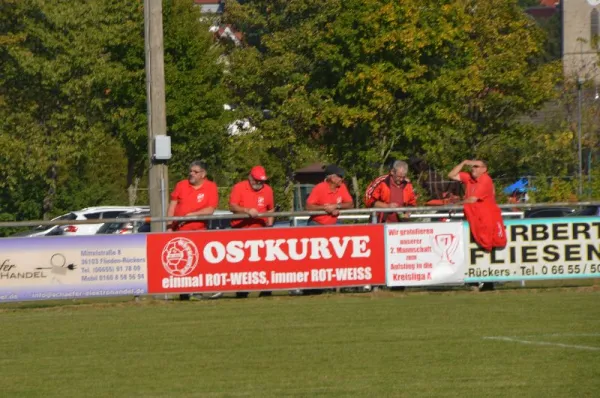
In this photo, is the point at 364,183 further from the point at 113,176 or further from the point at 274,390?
the point at 274,390

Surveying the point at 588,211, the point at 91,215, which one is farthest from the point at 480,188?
the point at 91,215

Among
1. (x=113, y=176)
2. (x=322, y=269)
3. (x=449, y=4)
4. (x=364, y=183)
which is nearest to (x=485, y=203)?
(x=322, y=269)

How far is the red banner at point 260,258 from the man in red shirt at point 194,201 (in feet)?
1.68

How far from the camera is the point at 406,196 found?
18750 millimetres

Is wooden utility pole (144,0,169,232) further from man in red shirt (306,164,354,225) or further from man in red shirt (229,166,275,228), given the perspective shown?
man in red shirt (306,164,354,225)

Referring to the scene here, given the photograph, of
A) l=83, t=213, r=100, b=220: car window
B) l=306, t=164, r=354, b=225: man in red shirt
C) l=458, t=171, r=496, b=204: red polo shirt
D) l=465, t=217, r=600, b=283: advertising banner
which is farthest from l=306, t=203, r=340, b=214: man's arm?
l=83, t=213, r=100, b=220: car window

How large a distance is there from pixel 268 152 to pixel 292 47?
482cm

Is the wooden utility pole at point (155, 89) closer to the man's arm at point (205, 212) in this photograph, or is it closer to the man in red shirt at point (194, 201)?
the man in red shirt at point (194, 201)

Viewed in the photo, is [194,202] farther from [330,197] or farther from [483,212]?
[483,212]

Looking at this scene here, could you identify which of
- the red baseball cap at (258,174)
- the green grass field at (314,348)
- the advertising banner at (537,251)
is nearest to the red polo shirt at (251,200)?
the red baseball cap at (258,174)

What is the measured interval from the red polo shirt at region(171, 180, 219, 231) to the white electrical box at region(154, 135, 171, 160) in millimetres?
2362

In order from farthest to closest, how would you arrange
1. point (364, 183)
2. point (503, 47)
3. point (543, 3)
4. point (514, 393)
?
point (543, 3) → point (503, 47) → point (364, 183) → point (514, 393)

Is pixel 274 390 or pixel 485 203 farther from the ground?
pixel 485 203

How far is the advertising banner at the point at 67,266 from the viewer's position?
57.2 ft
